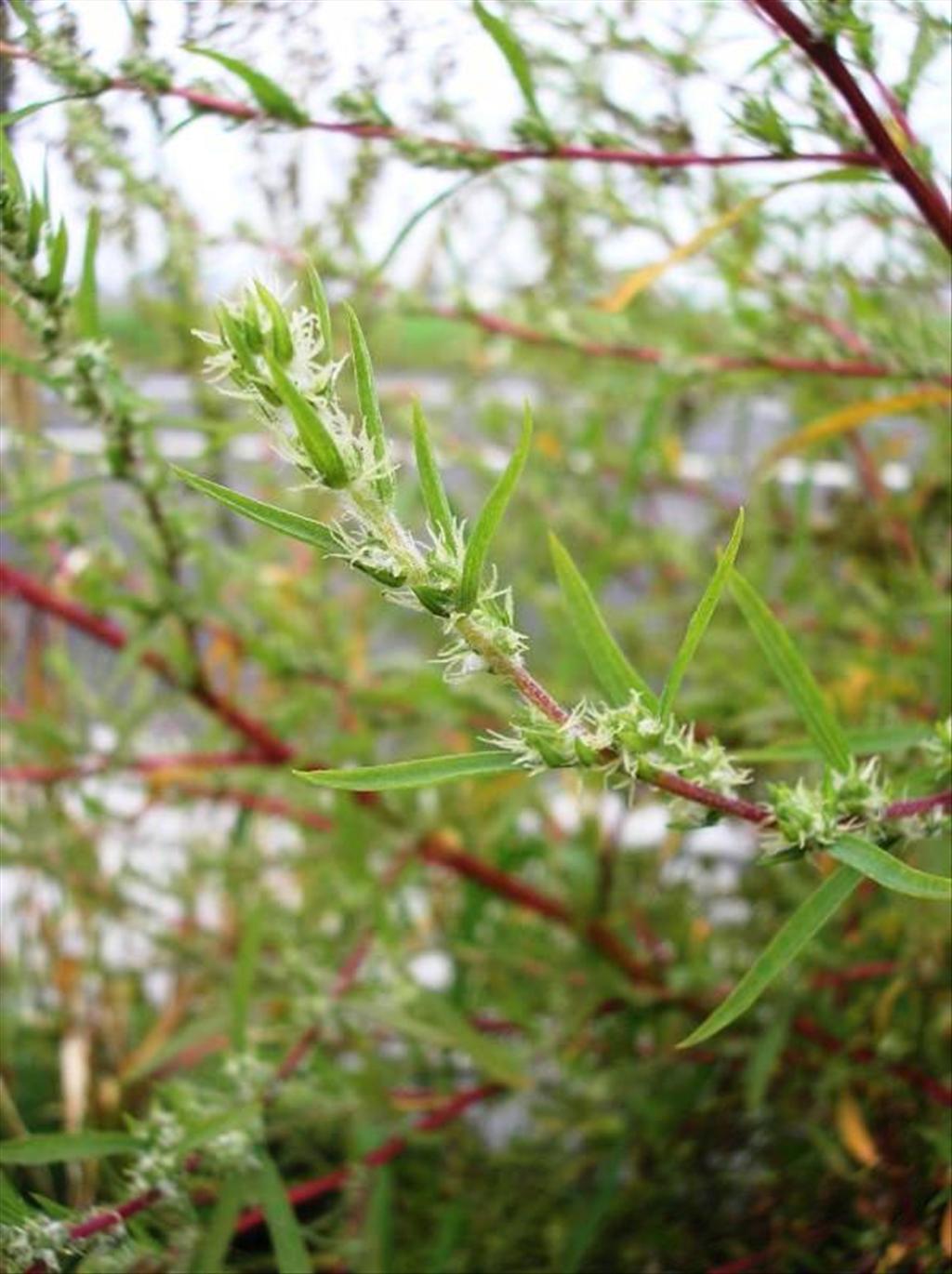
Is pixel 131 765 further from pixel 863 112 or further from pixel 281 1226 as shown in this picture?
pixel 863 112

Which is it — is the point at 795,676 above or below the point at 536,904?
above

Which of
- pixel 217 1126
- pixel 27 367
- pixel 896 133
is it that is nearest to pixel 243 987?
pixel 217 1126

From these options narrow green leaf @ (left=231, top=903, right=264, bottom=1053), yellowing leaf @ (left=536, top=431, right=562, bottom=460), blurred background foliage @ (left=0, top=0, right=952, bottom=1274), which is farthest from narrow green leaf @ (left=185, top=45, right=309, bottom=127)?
yellowing leaf @ (left=536, top=431, right=562, bottom=460)

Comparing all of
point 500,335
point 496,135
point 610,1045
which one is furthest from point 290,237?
point 610,1045

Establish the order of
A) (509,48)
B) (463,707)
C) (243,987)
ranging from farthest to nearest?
(463,707) < (243,987) < (509,48)

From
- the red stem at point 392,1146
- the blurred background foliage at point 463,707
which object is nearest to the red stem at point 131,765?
the blurred background foliage at point 463,707

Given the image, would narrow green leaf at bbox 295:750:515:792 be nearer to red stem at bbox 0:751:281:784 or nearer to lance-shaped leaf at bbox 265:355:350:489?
lance-shaped leaf at bbox 265:355:350:489

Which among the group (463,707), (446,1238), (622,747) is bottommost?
(446,1238)
